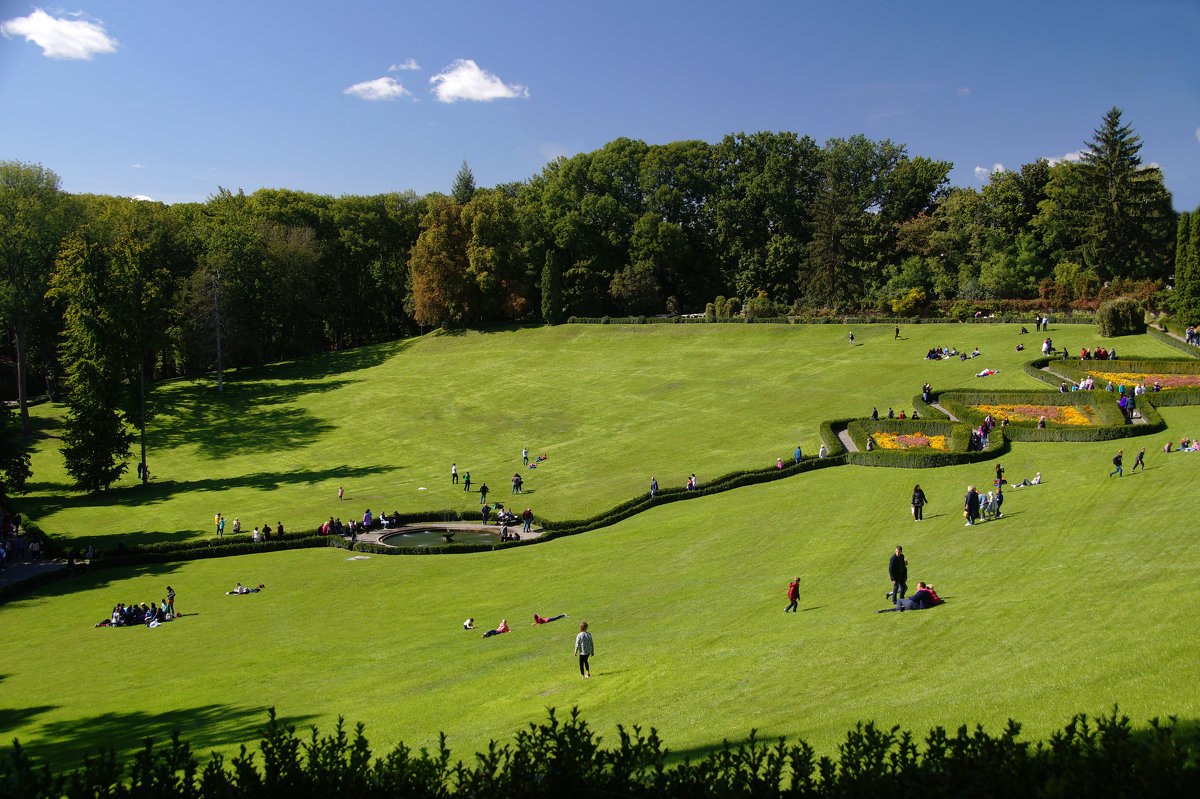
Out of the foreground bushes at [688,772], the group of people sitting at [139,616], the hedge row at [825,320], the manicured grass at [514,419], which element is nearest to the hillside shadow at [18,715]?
the group of people sitting at [139,616]

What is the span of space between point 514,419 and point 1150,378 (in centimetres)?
4270

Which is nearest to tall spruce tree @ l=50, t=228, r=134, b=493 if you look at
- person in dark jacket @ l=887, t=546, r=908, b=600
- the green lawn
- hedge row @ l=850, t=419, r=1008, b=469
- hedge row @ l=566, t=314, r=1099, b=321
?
the green lawn

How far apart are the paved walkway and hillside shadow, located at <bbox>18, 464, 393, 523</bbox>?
12062 millimetres

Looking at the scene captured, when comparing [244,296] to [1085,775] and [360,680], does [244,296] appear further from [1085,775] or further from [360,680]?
[1085,775]

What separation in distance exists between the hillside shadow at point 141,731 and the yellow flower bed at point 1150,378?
46.1 metres

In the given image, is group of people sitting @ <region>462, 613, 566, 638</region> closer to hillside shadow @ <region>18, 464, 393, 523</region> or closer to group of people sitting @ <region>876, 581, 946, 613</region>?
group of people sitting @ <region>876, 581, 946, 613</region>

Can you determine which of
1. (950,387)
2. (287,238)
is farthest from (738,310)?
(287,238)

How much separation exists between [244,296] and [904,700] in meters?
82.5

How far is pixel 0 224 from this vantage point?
60.9 meters

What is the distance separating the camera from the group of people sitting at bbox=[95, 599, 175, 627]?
2778cm

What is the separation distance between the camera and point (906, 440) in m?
40.7

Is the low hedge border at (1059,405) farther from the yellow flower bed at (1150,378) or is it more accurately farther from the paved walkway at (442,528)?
the paved walkway at (442,528)

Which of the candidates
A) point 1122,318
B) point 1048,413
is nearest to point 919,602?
point 1048,413

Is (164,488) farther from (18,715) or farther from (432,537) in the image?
(18,715)
